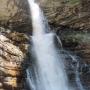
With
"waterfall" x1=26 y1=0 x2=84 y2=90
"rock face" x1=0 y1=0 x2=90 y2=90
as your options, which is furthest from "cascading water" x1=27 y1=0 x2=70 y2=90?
"rock face" x1=0 y1=0 x2=90 y2=90

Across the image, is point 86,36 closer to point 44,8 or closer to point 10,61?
point 44,8

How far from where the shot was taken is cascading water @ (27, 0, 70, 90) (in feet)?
40.7

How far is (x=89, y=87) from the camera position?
1283 cm

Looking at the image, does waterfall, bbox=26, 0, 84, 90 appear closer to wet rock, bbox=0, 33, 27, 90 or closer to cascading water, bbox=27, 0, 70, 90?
cascading water, bbox=27, 0, 70, 90

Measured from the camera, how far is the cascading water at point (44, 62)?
12391 mm

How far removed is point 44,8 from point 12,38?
237cm

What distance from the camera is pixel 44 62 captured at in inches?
515

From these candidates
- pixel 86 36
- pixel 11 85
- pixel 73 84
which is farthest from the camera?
pixel 86 36

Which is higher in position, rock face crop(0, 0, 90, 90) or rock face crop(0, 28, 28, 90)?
rock face crop(0, 0, 90, 90)

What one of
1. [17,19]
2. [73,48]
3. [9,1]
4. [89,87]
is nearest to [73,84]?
[89,87]

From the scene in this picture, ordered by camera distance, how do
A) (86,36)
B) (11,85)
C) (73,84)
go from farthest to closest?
1. (86,36)
2. (73,84)
3. (11,85)

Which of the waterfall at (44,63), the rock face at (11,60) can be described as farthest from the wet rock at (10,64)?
the waterfall at (44,63)

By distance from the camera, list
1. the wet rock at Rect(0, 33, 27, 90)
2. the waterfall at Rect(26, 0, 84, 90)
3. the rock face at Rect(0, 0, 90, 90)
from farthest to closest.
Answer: the rock face at Rect(0, 0, 90, 90) < the waterfall at Rect(26, 0, 84, 90) < the wet rock at Rect(0, 33, 27, 90)

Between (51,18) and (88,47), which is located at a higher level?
(51,18)
